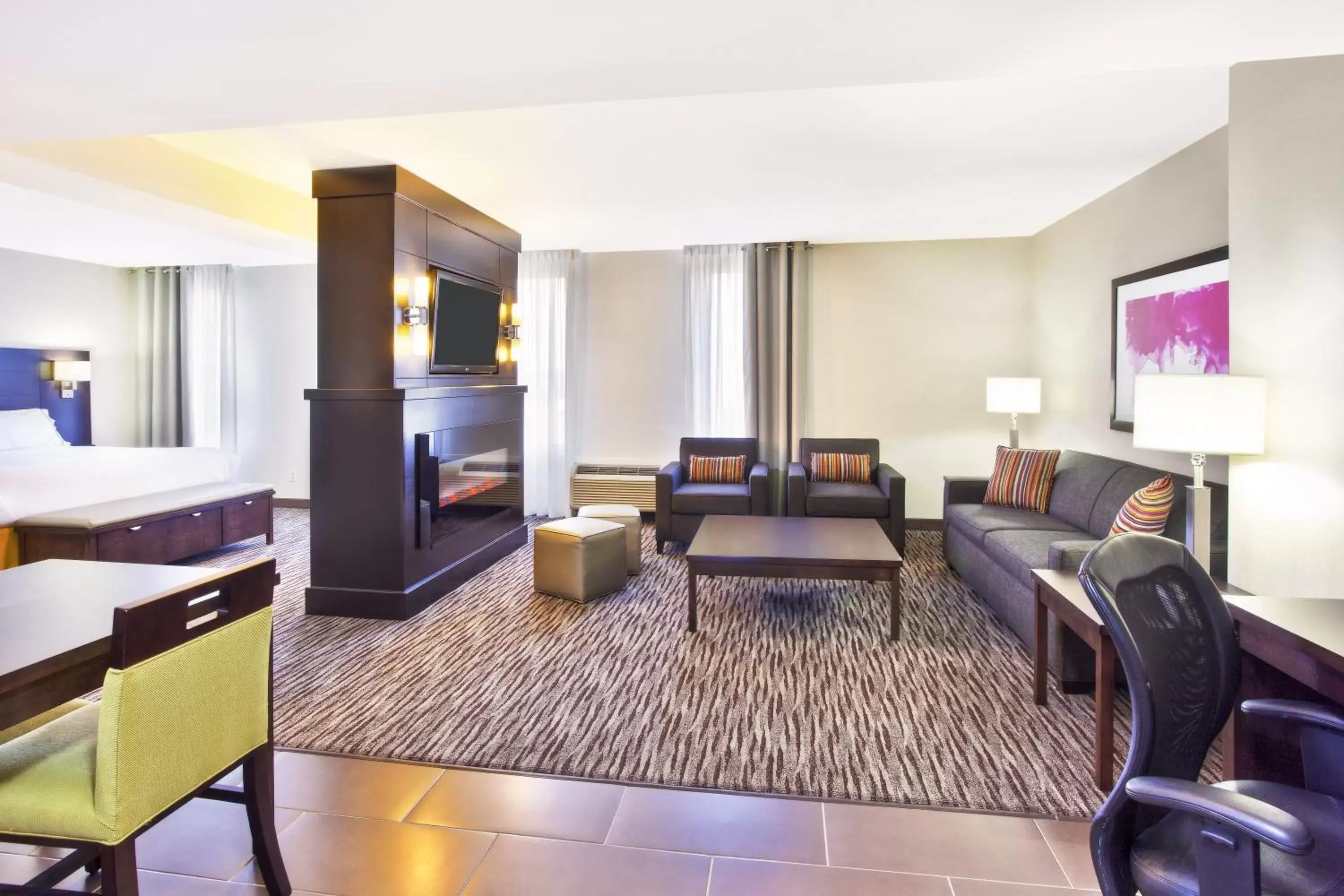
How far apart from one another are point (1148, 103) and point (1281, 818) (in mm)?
3307

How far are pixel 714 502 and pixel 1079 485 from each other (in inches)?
97.5

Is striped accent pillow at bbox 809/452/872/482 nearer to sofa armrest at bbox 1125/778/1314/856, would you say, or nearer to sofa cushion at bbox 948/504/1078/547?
sofa cushion at bbox 948/504/1078/547

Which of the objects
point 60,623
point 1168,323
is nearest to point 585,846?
point 60,623

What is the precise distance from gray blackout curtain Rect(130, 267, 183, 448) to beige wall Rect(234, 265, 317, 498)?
0.62 m

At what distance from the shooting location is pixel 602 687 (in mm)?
3133

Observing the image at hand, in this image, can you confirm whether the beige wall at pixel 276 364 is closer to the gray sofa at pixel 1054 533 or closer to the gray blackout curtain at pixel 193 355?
the gray blackout curtain at pixel 193 355

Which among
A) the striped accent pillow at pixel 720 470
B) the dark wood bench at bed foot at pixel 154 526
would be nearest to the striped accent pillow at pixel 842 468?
the striped accent pillow at pixel 720 470

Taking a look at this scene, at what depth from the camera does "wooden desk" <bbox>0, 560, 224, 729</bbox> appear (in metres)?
1.37

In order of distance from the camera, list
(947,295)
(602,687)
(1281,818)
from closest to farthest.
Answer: (1281,818) < (602,687) < (947,295)

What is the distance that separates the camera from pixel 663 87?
2.49m

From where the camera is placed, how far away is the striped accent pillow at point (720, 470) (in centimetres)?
605

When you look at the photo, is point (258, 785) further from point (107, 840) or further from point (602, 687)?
point (602, 687)

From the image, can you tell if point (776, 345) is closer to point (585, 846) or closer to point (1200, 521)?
→ point (1200, 521)

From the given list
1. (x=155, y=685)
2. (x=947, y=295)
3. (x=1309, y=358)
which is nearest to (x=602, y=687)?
(x=155, y=685)
